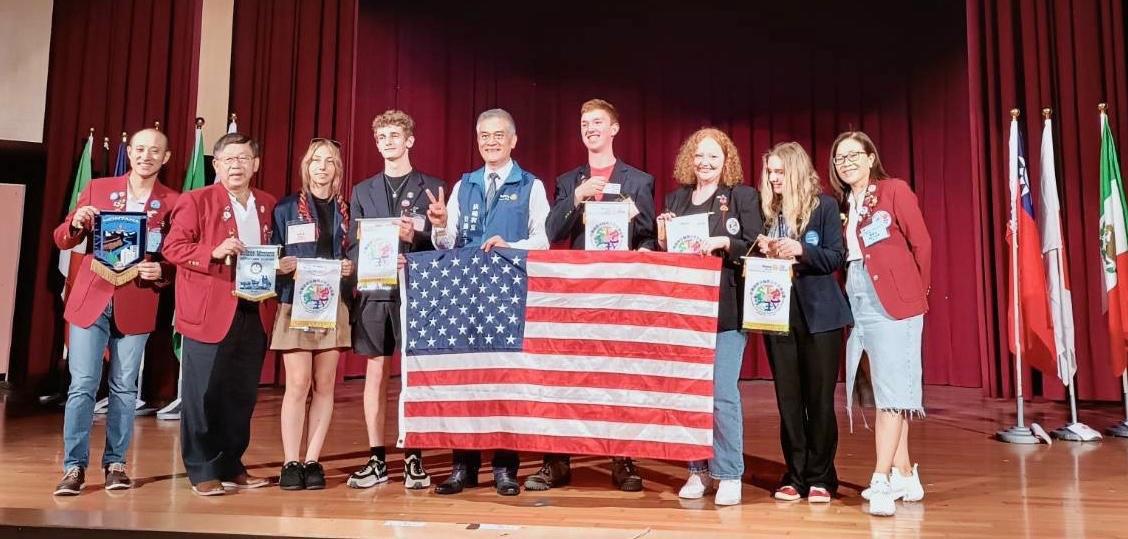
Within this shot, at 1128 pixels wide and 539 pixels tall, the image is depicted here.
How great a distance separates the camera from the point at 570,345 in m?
2.99

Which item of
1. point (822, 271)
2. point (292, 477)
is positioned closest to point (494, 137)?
point (822, 271)

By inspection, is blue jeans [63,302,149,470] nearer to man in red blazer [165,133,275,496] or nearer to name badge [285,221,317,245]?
man in red blazer [165,133,275,496]

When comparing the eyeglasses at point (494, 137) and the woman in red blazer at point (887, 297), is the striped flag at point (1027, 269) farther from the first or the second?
the eyeglasses at point (494, 137)

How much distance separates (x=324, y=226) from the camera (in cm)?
321

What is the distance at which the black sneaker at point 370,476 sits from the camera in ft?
10.3

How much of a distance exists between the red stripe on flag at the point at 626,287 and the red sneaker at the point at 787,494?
77cm

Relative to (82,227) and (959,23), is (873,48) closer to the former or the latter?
(959,23)

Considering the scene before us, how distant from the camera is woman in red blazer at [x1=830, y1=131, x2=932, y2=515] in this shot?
2.87 m

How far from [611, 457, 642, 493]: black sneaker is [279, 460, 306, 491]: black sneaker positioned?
127 cm

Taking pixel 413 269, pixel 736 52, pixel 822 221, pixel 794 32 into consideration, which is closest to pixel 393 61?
pixel 736 52

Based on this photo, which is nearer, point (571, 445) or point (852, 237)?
Result: point (571, 445)

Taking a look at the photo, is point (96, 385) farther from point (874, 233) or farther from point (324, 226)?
point (874, 233)

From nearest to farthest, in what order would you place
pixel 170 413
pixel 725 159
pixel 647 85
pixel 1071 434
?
pixel 725 159
pixel 1071 434
pixel 170 413
pixel 647 85

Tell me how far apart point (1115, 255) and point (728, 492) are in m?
3.81
